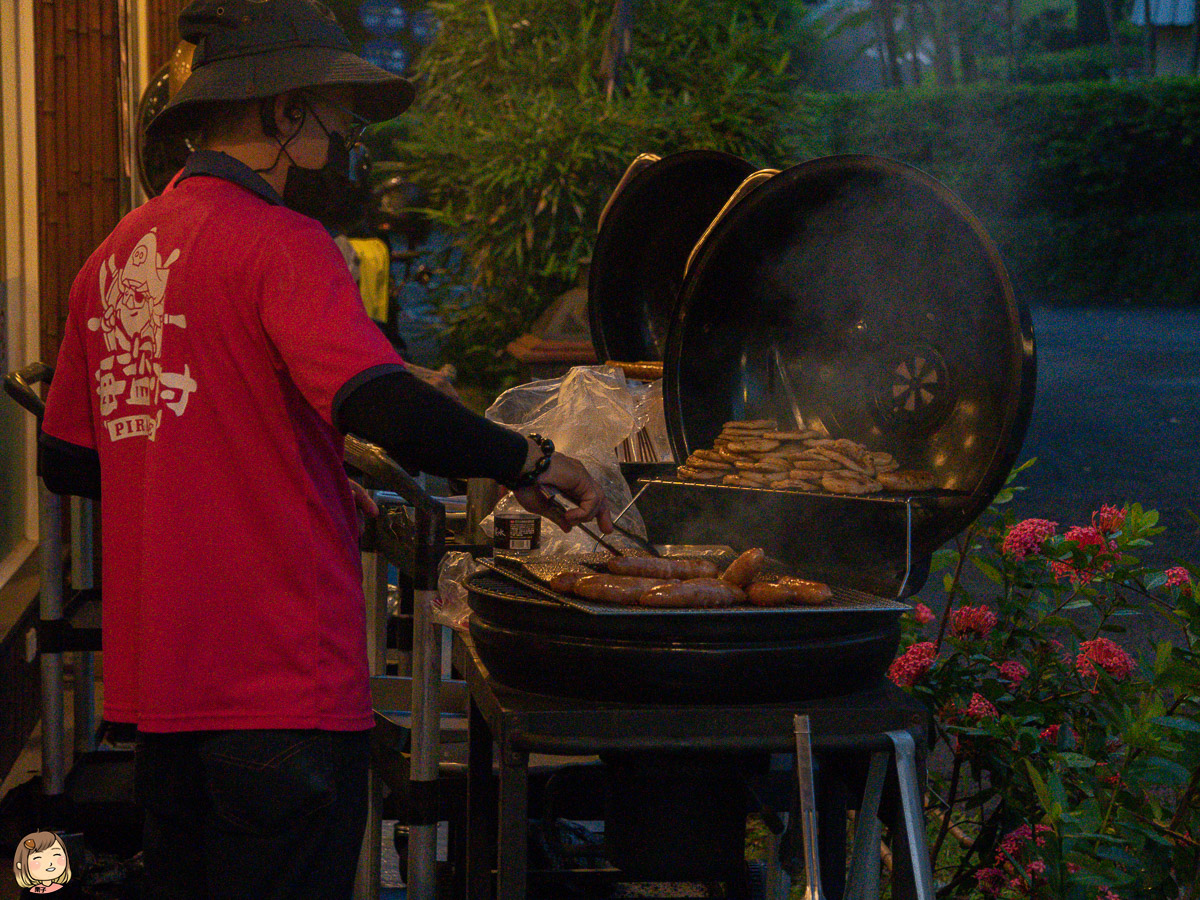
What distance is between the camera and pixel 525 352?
6.50 meters

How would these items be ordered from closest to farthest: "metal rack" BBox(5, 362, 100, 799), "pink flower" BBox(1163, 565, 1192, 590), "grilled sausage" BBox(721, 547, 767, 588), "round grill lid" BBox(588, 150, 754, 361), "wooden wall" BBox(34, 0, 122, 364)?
"grilled sausage" BBox(721, 547, 767, 588)
"pink flower" BBox(1163, 565, 1192, 590)
"metal rack" BBox(5, 362, 100, 799)
"round grill lid" BBox(588, 150, 754, 361)
"wooden wall" BBox(34, 0, 122, 364)

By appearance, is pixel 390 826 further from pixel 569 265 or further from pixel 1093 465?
pixel 1093 465

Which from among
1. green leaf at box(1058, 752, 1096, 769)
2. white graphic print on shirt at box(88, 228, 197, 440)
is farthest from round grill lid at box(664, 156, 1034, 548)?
white graphic print on shirt at box(88, 228, 197, 440)

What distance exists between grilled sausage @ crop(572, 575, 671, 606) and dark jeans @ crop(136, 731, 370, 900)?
45 cm

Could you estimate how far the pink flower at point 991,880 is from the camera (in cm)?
276

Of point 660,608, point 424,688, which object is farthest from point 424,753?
point 660,608

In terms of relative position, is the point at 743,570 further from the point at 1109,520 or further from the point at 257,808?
the point at 1109,520

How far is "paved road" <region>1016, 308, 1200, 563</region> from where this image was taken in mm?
9562

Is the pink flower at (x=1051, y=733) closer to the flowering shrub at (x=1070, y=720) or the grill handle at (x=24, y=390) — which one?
the flowering shrub at (x=1070, y=720)

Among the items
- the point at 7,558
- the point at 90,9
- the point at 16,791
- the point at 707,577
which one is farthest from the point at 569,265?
the point at 707,577

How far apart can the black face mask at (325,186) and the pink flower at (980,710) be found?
165 centimetres

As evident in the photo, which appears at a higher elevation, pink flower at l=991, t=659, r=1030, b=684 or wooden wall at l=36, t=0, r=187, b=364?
wooden wall at l=36, t=0, r=187, b=364

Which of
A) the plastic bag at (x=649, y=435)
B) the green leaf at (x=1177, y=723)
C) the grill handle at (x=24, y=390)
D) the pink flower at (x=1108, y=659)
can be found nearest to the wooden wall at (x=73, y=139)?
the grill handle at (x=24, y=390)

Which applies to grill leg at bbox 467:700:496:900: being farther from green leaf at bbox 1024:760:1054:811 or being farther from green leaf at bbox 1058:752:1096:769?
green leaf at bbox 1058:752:1096:769
